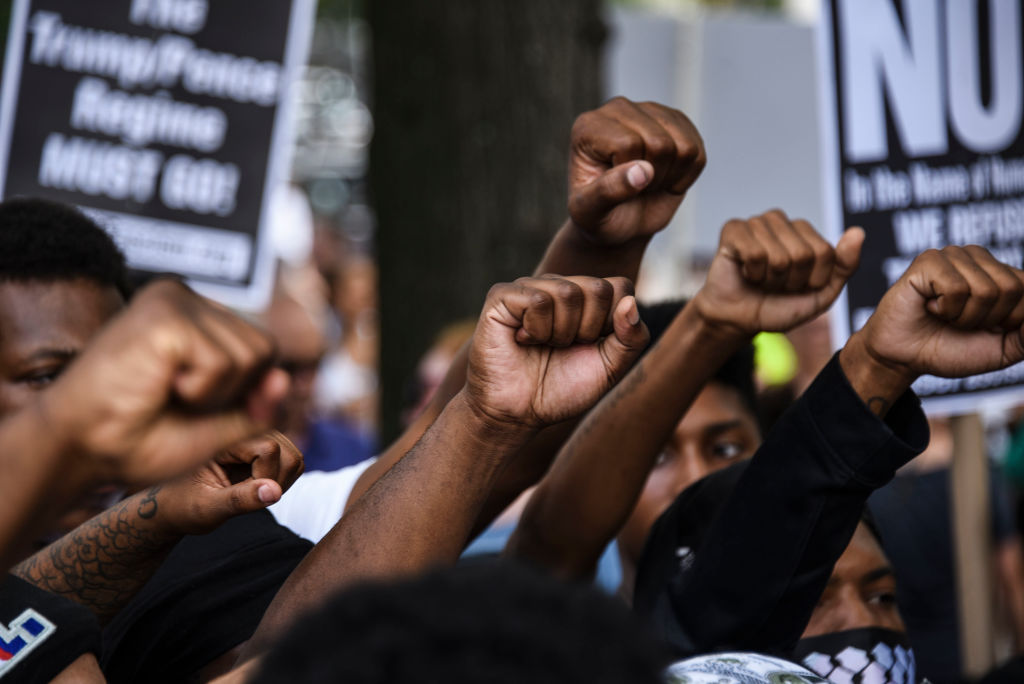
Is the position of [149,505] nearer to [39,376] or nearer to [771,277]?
[39,376]

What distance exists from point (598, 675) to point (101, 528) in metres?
1.23

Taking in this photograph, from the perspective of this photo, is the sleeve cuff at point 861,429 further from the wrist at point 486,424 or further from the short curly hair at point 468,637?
the short curly hair at point 468,637

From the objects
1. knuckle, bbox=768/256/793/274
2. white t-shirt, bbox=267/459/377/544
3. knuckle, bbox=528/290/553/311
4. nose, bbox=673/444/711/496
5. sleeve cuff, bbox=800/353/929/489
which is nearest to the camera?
knuckle, bbox=528/290/553/311

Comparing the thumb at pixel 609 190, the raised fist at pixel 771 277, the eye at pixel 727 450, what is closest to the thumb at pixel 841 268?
the raised fist at pixel 771 277

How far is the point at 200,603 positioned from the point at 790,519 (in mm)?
916

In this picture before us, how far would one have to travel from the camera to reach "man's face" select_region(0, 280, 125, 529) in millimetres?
1929

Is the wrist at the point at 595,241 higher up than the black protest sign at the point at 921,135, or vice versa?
the black protest sign at the point at 921,135

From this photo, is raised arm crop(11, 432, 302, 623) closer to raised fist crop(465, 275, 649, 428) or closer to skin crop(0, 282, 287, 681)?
raised fist crop(465, 275, 649, 428)

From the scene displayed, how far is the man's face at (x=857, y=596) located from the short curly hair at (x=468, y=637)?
128 cm

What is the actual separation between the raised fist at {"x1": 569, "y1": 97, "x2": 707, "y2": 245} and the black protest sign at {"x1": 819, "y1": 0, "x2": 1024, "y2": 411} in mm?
829

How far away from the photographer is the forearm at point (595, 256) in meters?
2.01

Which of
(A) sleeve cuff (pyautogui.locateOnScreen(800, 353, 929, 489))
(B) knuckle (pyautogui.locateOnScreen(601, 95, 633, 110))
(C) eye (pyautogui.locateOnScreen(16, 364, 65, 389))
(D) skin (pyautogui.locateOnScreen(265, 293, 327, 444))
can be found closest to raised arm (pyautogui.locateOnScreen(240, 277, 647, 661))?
(A) sleeve cuff (pyautogui.locateOnScreen(800, 353, 929, 489))

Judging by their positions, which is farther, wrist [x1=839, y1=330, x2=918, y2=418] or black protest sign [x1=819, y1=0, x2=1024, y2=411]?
black protest sign [x1=819, y1=0, x2=1024, y2=411]

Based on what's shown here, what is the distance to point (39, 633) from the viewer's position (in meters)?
1.47
